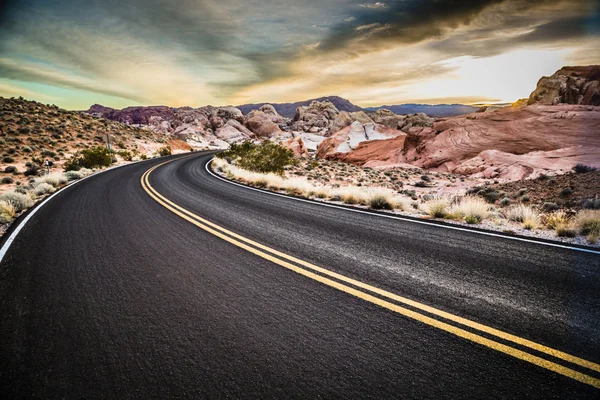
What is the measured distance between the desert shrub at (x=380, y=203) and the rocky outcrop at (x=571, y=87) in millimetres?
56269

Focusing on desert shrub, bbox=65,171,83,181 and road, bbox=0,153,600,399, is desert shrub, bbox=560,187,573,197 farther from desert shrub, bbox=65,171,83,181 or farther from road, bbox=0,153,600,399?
desert shrub, bbox=65,171,83,181

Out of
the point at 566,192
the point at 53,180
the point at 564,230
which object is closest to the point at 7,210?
the point at 53,180

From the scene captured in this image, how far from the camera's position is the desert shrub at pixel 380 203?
8.32 m

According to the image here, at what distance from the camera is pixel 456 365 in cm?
226

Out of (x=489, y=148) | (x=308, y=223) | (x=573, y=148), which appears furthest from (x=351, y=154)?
(x=308, y=223)

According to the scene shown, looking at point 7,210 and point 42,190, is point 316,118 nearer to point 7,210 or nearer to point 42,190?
point 42,190

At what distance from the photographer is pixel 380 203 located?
8359 mm

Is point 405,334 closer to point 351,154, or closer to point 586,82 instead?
point 351,154

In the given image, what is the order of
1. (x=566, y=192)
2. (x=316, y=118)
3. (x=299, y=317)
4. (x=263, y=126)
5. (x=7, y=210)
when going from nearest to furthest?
(x=299, y=317)
(x=7, y=210)
(x=566, y=192)
(x=263, y=126)
(x=316, y=118)

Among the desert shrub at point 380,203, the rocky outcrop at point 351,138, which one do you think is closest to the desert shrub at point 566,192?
the desert shrub at point 380,203

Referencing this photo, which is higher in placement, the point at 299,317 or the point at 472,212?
the point at 299,317

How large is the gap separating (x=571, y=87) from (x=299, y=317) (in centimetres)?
6588

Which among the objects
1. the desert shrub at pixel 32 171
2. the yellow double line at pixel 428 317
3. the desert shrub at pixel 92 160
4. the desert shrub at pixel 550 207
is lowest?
the desert shrub at pixel 550 207

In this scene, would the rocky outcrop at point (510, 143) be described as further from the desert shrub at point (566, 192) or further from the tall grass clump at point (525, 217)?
the tall grass clump at point (525, 217)
